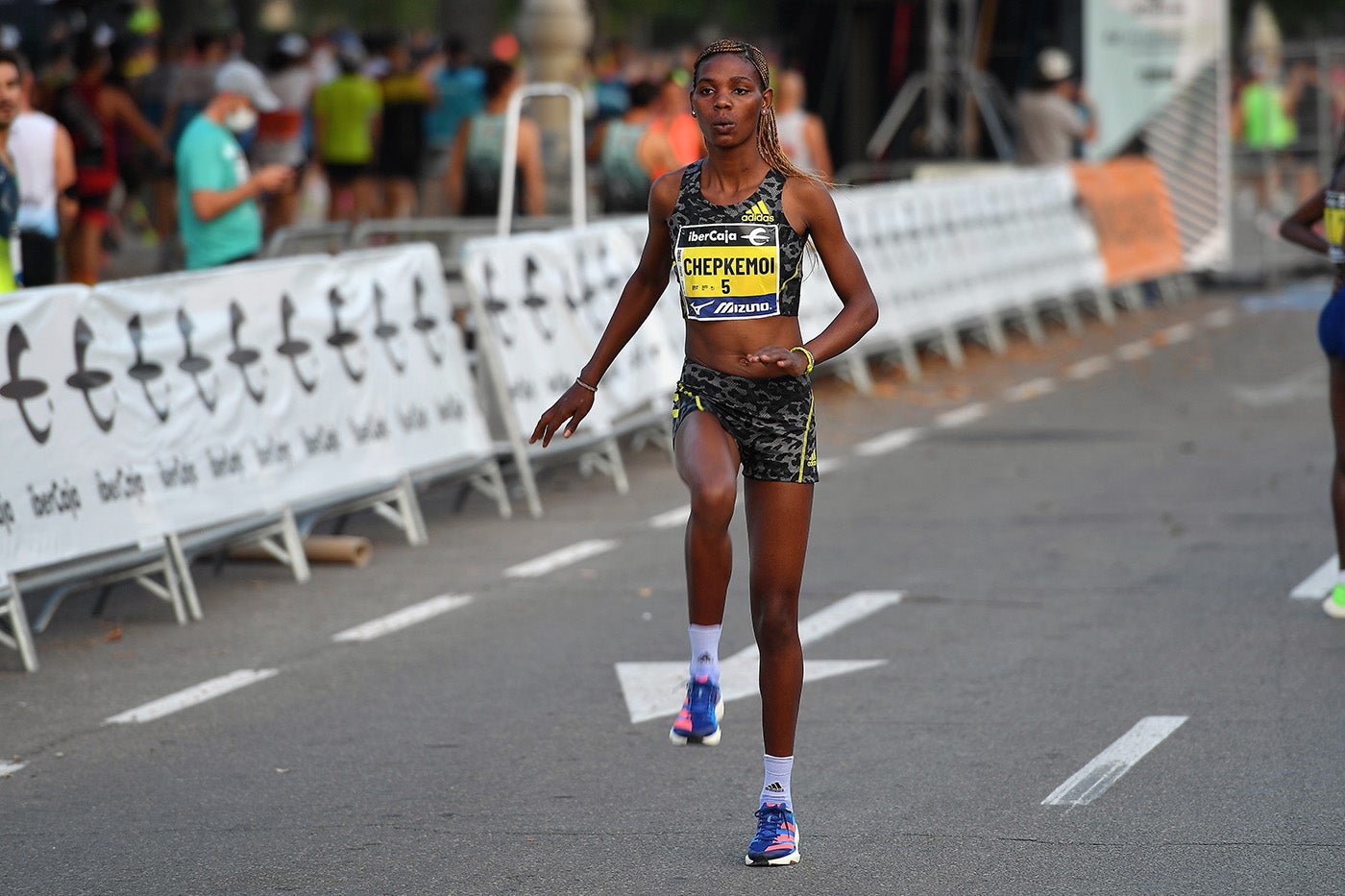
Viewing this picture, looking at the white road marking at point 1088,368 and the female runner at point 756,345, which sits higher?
the female runner at point 756,345

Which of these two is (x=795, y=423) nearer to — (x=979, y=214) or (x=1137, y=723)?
(x=1137, y=723)

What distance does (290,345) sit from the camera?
32.3 feet

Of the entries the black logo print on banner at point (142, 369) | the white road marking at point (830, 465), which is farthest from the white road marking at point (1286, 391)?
the black logo print on banner at point (142, 369)

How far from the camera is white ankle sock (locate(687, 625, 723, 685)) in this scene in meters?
5.72

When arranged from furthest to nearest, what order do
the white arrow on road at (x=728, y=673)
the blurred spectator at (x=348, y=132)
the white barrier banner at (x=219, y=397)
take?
the blurred spectator at (x=348, y=132)
the white barrier banner at (x=219, y=397)
the white arrow on road at (x=728, y=673)

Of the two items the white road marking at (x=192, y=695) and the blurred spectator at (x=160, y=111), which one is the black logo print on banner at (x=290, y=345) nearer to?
the white road marking at (x=192, y=695)

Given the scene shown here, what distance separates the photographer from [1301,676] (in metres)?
7.37

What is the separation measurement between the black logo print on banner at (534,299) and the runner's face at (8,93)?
288 centimetres

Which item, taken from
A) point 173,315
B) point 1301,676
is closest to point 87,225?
point 173,315

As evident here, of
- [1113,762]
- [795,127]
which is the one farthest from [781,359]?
[795,127]

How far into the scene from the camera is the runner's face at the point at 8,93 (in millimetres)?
9953

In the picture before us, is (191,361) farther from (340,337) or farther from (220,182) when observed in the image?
(220,182)

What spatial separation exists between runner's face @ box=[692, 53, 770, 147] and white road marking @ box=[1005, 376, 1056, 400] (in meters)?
10.3

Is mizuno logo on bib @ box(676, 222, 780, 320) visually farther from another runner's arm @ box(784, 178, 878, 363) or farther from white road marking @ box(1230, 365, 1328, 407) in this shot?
white road marking @ box(1230, 365, 1328, 407)
